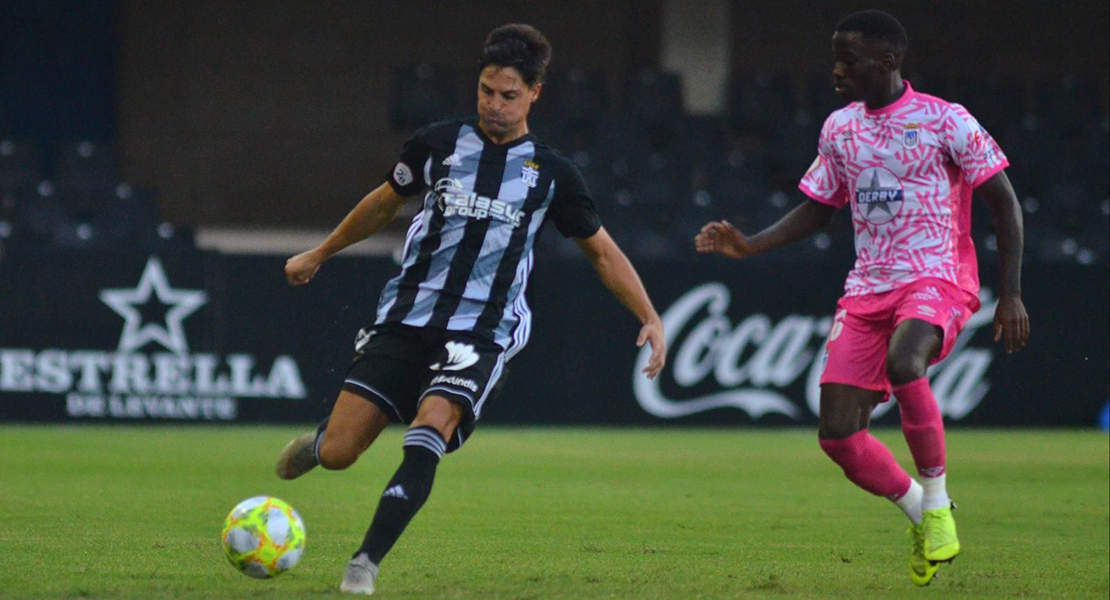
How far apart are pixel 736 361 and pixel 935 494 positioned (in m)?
8.50

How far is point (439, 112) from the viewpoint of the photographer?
720 inches

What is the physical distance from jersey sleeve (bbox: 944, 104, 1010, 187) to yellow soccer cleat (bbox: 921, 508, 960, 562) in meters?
1.25

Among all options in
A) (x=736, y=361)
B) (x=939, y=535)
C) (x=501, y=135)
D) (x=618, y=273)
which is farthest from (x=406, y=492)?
(x=736, y=361)

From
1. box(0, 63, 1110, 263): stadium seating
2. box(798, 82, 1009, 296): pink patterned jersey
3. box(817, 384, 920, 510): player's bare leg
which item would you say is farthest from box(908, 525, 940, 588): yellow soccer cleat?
box(0, 63, 1110, 263): stadium seating

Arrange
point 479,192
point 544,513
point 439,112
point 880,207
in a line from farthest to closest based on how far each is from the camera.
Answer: point 439,112 < point 544,513 < point 880,207 < point 479,192

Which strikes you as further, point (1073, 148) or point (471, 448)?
point (1073, 148)

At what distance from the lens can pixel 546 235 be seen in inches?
621

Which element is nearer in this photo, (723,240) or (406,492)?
(406,492)

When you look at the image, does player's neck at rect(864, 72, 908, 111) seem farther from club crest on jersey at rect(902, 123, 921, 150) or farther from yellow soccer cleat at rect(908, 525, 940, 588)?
yellow soccer cleat at rect(908, 525, 940, 588)

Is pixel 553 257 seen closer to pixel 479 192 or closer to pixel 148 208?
pixel 148 208

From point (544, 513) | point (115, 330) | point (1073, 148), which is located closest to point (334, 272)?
point (115, 330)

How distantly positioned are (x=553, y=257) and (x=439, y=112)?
13.9 feet

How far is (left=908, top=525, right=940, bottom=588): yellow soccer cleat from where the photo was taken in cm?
584

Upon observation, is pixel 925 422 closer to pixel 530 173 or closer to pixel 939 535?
pixel 939 535
